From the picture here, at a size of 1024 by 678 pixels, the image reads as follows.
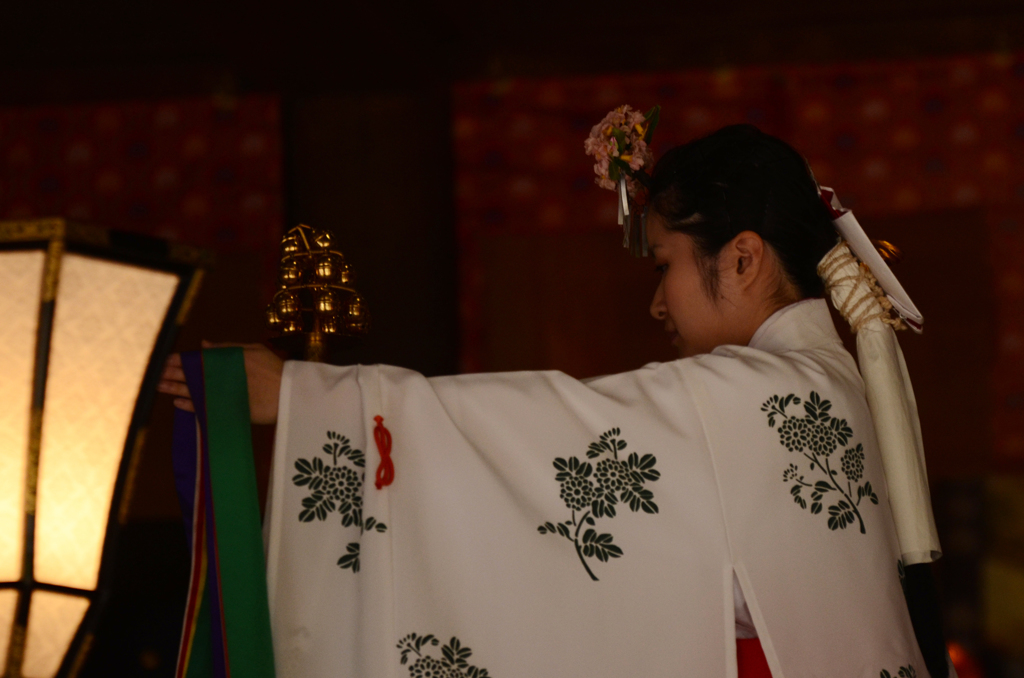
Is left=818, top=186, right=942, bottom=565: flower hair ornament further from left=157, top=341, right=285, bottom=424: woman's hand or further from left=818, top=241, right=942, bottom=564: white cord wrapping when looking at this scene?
left=157, top=341, right=285, bottom=424: woman's hand

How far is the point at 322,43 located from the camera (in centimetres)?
294

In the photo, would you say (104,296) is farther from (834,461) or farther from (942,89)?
(942,89)

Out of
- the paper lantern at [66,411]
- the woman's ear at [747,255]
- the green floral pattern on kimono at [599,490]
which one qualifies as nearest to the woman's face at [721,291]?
the woman's ear at [747,255]

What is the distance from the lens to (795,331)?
150 centimetres

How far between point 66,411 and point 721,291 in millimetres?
1101

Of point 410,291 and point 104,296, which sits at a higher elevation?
point 410,291

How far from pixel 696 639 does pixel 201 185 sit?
2872 millimetres

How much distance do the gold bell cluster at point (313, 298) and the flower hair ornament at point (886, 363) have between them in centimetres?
87

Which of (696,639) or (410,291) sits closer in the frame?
(696,639)

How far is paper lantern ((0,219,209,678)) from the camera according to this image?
84 centimetres

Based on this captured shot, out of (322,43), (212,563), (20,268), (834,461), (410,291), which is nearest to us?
(20,268)

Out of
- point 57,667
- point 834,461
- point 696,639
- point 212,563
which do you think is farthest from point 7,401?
point 834,461

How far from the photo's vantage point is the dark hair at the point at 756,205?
60.7 inches

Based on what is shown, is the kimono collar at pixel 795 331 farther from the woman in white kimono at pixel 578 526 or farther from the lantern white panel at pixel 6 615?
the lantern white panel at pixel 6 615
